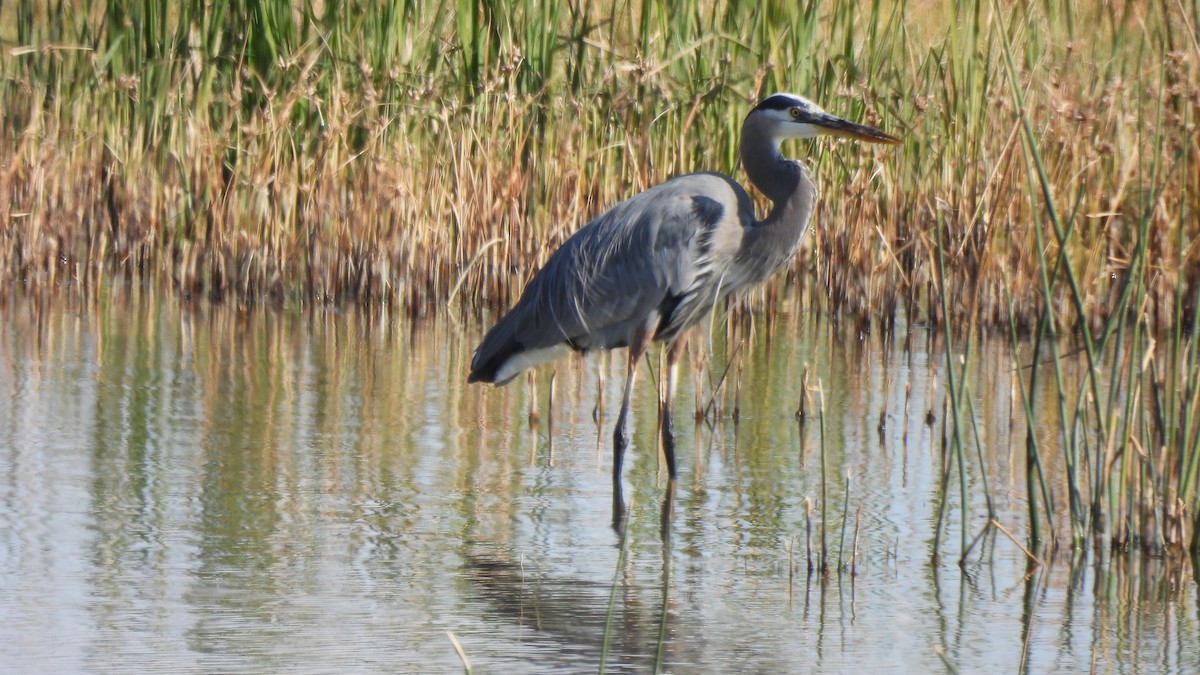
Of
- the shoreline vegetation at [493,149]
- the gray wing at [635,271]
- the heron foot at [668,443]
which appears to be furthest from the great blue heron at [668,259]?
the shoreline vegetation at [493,149]

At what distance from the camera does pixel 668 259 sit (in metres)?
5.25

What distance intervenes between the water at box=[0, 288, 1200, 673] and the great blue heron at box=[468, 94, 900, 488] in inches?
10.0

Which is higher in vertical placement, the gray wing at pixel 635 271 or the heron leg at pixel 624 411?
the gray wing at pixel 635 271

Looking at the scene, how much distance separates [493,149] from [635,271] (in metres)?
2.33

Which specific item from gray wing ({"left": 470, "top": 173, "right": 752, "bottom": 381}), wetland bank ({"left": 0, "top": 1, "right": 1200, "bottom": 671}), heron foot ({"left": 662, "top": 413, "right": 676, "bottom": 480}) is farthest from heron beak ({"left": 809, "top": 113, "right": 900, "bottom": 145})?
heron foot ({"left": 662, "top": 413, "right": 676, "bottom": 480})

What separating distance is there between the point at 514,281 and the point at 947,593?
13.1 feet

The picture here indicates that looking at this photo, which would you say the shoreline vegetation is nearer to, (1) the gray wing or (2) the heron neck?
(2) the heron neck

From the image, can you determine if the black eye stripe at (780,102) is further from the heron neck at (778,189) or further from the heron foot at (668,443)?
the heron foot at (668,443)

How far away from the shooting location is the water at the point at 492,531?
10.7 feet

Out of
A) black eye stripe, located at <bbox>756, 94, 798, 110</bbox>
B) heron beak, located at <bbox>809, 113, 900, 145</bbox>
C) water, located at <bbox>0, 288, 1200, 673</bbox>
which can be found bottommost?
water, located at <bbox>0, 288, 1200, 673</bbox>

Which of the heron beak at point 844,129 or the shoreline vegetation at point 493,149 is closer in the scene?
the heron beak at point 844,129

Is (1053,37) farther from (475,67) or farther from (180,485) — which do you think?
(180,485)

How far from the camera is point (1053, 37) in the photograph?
736 cm

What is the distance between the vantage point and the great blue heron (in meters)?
5.25
